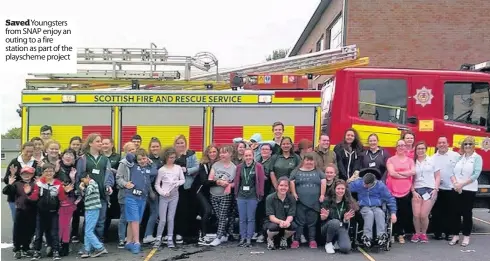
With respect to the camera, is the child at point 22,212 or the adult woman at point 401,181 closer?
the child at point 22,212

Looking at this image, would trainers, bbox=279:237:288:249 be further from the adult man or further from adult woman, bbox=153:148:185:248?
the adult man

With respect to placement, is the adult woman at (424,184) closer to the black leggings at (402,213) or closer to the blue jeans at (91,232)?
the black leggings at (402,213)

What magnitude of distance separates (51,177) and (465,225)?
228 inches

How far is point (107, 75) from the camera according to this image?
850 centimetres

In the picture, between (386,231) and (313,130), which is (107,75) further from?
(386,231)

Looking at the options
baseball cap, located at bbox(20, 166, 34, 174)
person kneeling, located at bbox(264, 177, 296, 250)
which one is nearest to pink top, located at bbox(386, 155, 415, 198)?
person kneeling, located at bbox(264, 177, 296, 250)

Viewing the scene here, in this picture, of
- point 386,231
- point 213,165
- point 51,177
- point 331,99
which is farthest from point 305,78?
point 51,177

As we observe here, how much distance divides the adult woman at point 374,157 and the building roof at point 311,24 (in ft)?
47.5

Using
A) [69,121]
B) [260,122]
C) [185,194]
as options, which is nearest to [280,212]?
[185,194]

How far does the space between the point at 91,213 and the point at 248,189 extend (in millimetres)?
2141

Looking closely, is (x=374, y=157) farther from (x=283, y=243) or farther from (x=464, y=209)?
(x=283, y=243)

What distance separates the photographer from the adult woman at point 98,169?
22.9 feet

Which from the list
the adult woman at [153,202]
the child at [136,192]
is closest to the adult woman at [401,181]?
the adult woman at [153,202]

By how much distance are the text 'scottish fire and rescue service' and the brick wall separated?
9.95 meters
